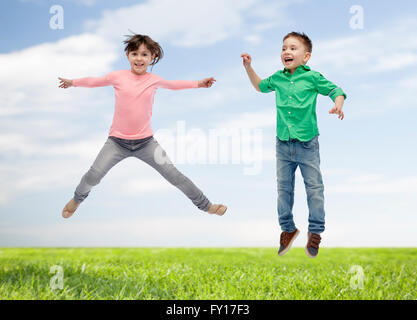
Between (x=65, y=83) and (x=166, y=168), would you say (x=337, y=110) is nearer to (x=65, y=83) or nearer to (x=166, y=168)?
(x=166, y=168)

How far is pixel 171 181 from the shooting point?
432cm

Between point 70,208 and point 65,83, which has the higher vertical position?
point 65,83

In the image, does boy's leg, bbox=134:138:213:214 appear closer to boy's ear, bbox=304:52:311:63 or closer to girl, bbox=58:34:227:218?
girl, bbox=58:34:227:218

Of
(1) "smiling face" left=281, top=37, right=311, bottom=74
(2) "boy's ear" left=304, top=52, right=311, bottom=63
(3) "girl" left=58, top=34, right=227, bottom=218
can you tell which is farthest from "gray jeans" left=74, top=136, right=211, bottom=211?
(2) "boy's ear" left=304, top=52, right=311, bottom=63

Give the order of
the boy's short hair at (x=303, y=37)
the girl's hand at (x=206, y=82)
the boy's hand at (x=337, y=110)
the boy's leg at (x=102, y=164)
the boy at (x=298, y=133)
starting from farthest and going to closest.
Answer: the girl's hand at (x=206, y=82) < the boy's leg at (x=102, y=164) < the boy's short hair at (x=303, y=37) < the boy at (x=298, y=133) < the boy's hand at (x=337, y=110)

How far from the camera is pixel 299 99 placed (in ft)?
12.8

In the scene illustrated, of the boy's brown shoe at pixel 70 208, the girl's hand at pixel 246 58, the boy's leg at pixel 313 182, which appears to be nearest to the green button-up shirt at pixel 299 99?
the boy's leg at pixel 313 182

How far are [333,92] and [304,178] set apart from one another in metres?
0.81

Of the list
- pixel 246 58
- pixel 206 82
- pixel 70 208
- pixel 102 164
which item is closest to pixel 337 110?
pixel 246 58

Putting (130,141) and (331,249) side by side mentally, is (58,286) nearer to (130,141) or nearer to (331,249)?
(130,141)

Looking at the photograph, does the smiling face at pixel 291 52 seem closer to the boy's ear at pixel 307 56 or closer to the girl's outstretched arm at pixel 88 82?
the boy's ear at pixel 307 56

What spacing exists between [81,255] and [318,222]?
157 inches

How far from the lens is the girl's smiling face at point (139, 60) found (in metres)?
4.32
